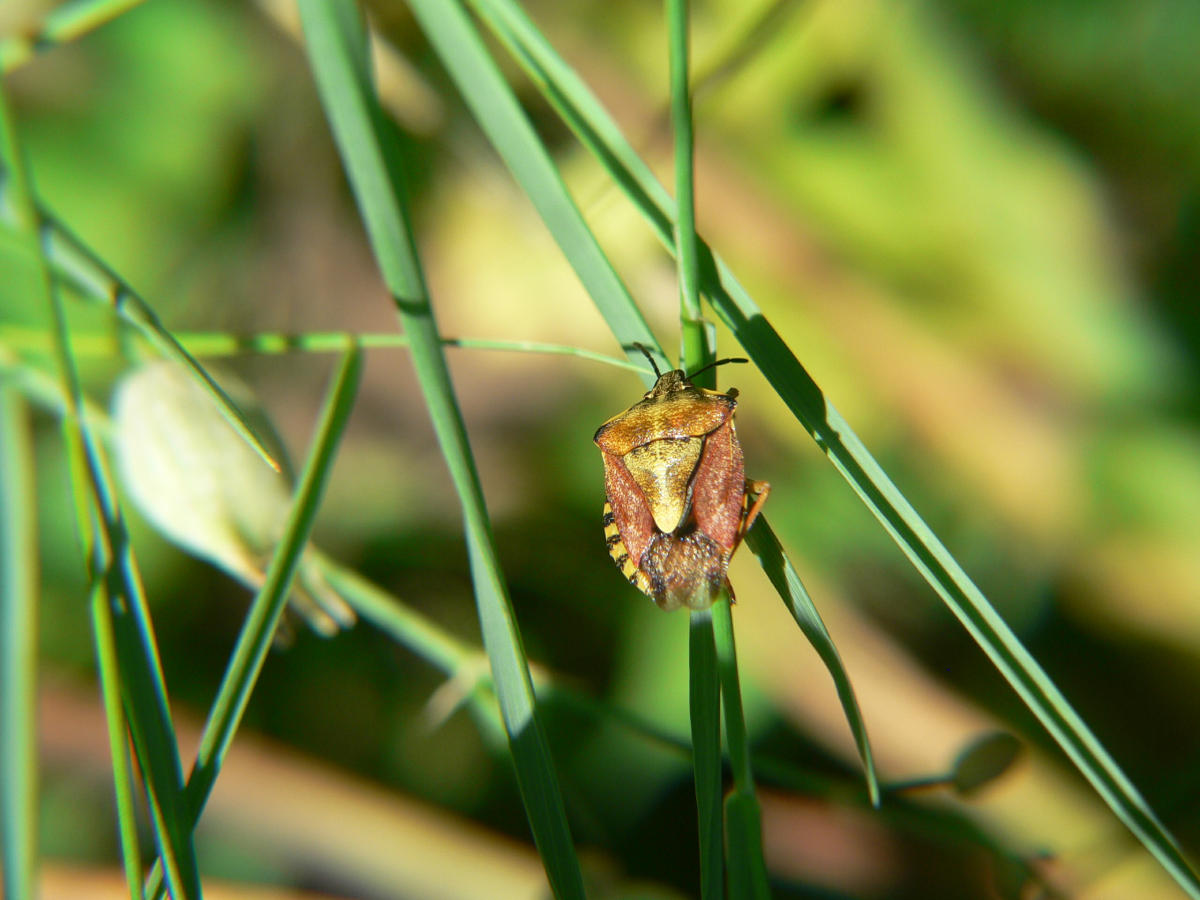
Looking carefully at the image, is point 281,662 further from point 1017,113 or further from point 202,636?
point 1017,113

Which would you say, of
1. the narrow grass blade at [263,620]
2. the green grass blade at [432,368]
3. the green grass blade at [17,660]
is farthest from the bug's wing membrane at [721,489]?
the green grass blade at [17,660]

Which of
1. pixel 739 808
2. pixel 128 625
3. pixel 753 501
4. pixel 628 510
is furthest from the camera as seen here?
pixel 628 510

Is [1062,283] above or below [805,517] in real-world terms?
above

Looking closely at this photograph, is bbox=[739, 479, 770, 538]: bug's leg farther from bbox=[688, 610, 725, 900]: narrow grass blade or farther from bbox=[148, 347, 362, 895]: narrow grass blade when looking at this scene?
bbox=[148, 347, 362, 895]: narrow grass blade

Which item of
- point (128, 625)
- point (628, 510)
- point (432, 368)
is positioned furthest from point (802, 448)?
point (128, 625)

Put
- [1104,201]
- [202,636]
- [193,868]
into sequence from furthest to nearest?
[202,636] → [1104,201] → [193,868]

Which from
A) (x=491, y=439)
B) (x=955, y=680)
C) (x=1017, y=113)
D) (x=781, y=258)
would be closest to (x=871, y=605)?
(x=955, y=680)

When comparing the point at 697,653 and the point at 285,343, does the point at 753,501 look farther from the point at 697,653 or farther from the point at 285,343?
the point at 285,343
